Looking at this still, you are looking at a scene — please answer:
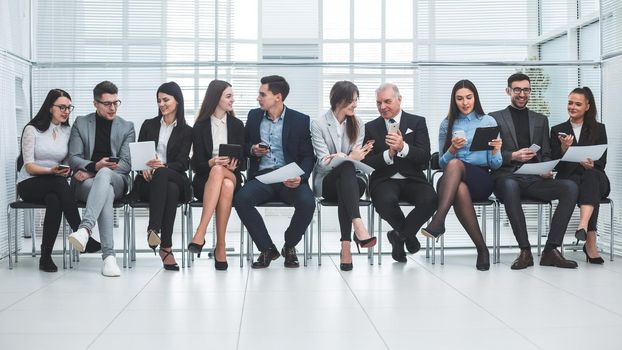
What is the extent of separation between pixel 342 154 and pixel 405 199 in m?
0.56

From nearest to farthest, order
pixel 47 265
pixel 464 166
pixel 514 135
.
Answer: pixel 47 265 → pixel 464 166 → pixel 514 135

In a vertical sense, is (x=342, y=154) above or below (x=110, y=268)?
above

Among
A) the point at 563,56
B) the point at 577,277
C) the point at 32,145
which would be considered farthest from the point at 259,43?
the point at 577,277

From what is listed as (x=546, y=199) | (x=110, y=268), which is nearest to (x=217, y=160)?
(x=110, y=268)

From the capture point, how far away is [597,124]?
491cm

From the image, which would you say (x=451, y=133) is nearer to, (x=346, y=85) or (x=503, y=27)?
(x=346, y=85)

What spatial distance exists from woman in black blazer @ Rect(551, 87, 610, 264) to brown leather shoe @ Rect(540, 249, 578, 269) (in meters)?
0.26

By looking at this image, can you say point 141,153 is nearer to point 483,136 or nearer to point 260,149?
point 260,149

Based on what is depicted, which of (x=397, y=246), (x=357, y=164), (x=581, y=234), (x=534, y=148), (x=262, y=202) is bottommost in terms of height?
(x=397, y=246)

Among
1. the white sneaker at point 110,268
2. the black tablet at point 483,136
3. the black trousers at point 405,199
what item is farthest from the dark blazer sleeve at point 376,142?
the white sneaker at point 110,268

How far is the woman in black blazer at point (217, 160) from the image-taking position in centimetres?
455

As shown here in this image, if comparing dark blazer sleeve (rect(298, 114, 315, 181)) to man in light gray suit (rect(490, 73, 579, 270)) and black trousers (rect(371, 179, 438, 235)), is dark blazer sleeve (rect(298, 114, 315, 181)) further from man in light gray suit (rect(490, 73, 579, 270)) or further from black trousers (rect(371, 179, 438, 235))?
man in light gray suit (rect(490, 73, 579, 270))

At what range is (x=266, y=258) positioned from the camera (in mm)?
4613

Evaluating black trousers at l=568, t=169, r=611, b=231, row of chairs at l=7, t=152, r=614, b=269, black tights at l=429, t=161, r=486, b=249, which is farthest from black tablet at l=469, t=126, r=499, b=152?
black trousers at l=568, t=169, r=611, b=231
